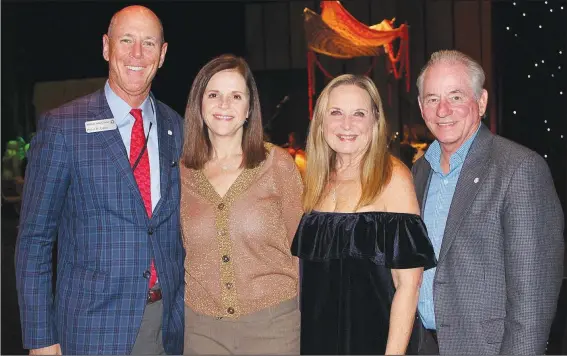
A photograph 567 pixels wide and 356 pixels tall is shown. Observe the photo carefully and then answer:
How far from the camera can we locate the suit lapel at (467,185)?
2.57 m

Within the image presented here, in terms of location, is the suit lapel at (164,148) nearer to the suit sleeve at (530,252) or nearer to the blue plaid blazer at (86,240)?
the blue plaid blazer at (86,240)

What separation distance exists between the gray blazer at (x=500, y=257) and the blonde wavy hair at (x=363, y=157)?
0.30 m

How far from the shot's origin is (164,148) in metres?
A: 2.90

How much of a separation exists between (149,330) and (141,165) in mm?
655

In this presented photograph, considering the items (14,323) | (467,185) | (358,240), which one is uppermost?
(467,185)

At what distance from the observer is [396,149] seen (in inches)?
547

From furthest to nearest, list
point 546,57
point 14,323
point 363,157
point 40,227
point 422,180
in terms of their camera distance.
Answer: point 546,57
point 14,323
point 422,180
point 363,157
point 40,227

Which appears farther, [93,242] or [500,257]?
[93,242]

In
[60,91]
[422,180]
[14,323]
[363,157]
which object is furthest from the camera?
[60,91]

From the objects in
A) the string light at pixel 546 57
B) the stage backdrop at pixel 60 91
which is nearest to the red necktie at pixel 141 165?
the string light at pixel 546 57

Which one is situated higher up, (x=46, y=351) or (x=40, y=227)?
(x=40, y=227)

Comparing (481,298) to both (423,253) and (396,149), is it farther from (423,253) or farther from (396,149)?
(396,149)

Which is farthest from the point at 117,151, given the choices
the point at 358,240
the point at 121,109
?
the point at 358,240

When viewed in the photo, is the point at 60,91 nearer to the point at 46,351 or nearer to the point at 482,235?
the point at 46,351
